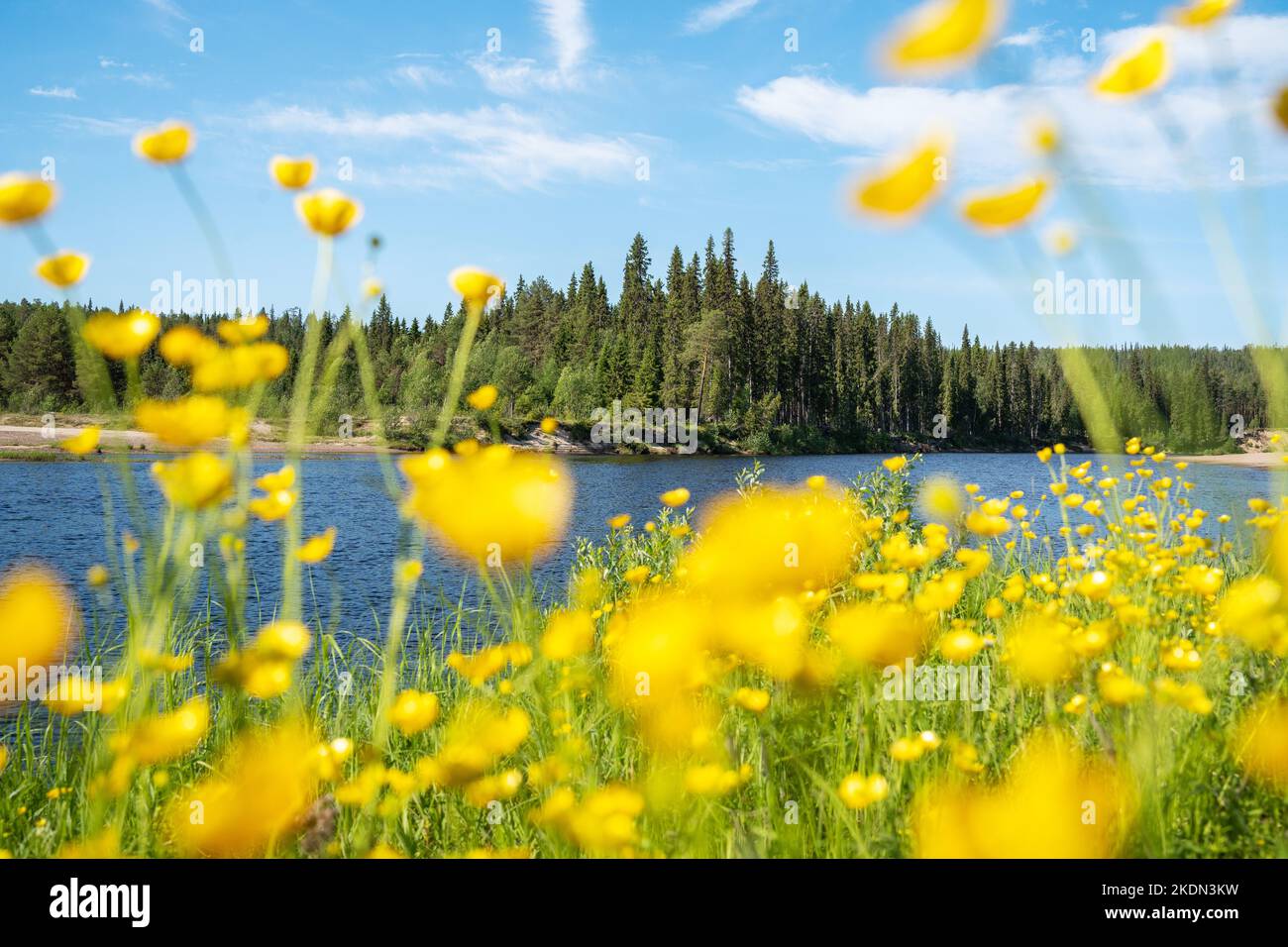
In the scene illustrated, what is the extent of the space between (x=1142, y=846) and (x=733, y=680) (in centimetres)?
81

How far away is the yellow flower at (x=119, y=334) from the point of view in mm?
1129

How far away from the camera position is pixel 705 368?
1839 inches

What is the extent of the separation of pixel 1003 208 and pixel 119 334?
116 cm

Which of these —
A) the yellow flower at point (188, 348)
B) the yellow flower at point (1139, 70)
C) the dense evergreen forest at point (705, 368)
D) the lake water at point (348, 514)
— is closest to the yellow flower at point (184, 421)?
the yellow flower at point (188, 348)

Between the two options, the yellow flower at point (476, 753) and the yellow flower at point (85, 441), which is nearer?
the yellow flower at point (476, 753)

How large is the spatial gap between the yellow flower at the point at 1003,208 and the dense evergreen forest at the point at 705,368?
2393 centimetres

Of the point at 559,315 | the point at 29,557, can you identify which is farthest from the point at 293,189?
the point at 559,315

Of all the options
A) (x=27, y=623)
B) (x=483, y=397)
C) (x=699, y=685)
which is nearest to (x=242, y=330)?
(x=483, y=397)

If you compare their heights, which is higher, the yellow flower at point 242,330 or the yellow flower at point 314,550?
the yellow flower at point 242,330

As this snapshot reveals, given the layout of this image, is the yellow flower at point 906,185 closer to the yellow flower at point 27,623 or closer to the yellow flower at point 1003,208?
the yellow flower at point 1003,208

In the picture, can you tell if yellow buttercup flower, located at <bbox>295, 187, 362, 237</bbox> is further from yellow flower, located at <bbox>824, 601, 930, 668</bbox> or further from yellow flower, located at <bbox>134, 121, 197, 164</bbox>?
yellow flower, located at <bbox>824, 601, 930, 668</bbox>
